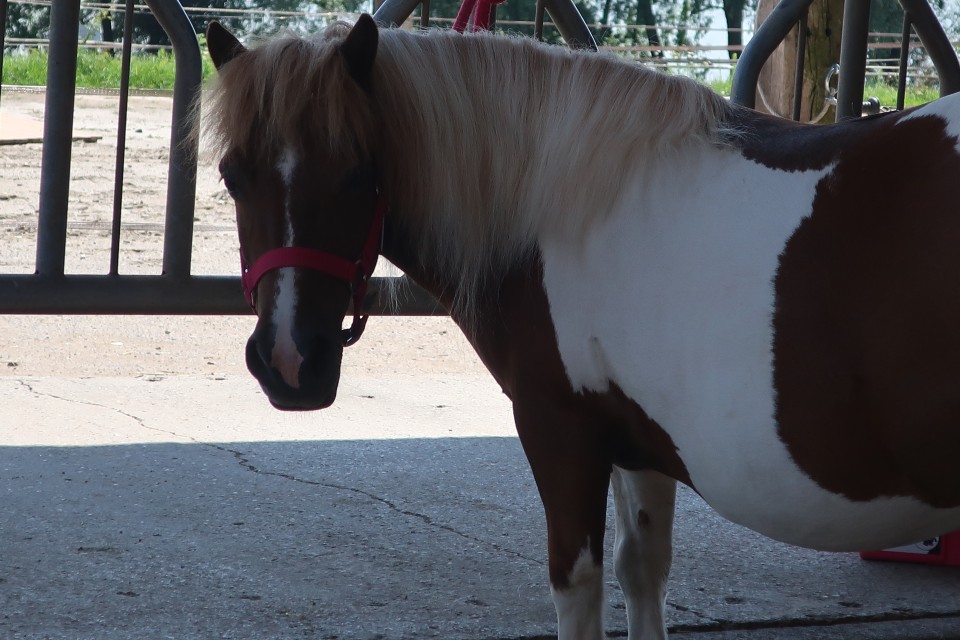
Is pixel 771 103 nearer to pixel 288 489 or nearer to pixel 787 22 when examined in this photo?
pixel 787 22

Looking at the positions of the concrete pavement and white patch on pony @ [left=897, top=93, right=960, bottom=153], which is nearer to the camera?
white patch on pony @ [left=897, top=93, right=960, bottom=153]

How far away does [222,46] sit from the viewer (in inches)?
73.7

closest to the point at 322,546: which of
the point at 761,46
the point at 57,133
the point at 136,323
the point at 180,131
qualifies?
the point at 180,131

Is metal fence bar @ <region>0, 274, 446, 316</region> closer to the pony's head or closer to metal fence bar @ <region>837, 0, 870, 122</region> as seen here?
the pony's head

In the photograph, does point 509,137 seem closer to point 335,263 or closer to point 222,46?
point 335,263

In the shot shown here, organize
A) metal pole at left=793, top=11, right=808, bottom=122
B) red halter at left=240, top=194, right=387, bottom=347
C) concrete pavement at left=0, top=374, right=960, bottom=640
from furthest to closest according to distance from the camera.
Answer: metal pole at left=793, top=11, right=808, bottom=122 < concrete pavement at left=0, top=374, right=960, bottom=640 < red halter at left=240, top=194, right=387, bottom=347

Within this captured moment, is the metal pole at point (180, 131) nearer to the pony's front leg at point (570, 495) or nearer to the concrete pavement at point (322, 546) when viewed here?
the concrete pavement at point (322, 546)

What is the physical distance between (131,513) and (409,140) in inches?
71.7

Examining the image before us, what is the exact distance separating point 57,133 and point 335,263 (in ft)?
4.98

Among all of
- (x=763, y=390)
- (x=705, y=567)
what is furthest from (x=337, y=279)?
(x=705, y=567)

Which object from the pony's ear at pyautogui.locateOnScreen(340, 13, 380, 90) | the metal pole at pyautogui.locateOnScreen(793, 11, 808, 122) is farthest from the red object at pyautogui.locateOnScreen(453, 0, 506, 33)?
the metal pole at pyautogui.locateOnScreen(793, 11, 808, 122)

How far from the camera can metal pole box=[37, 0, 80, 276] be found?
9.27 feet

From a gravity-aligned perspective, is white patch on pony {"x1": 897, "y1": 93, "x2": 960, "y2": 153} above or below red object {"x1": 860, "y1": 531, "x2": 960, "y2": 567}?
above

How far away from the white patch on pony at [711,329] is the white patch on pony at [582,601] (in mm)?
Result: 261
